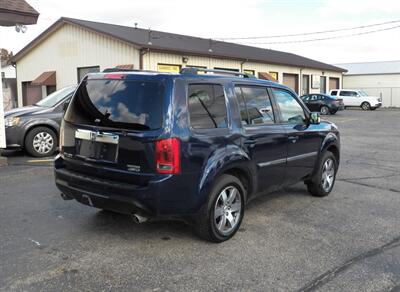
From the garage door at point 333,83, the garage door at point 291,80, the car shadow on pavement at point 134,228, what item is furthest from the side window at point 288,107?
the garage door at point 333,83

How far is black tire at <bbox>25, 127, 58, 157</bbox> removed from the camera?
9.66m

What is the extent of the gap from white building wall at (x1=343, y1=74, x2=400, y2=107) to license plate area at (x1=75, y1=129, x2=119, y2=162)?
45756 millimetres

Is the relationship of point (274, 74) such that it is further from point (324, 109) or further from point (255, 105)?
point (255, 105)

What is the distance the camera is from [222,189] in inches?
179

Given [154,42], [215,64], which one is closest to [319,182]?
[154,42]

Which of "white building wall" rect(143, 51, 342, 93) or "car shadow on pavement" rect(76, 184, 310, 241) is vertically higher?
"white building wall" rect(143, 51, 342, 93)

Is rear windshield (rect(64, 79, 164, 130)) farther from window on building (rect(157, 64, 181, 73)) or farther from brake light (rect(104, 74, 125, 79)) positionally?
window on building (rect(157, 64, 181, 73))

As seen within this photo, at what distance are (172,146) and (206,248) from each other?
1.17 meters

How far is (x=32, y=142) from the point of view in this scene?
9695 mm

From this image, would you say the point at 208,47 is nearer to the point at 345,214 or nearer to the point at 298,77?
the point at 298,77

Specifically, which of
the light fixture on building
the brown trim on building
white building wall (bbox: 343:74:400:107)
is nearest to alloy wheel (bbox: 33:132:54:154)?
the light fixture on building

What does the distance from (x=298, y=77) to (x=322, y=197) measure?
1112 inches

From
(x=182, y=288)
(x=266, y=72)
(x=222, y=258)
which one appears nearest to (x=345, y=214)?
(x=222, y=258)

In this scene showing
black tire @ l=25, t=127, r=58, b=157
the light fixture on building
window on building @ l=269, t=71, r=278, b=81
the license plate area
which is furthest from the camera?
window on building @ l=269, t=71, r=278, b=81
